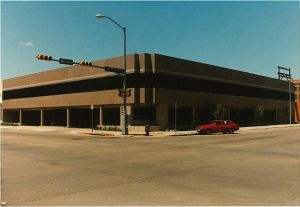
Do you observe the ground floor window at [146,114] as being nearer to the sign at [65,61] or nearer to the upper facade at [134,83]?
the upper facade at [134,83]

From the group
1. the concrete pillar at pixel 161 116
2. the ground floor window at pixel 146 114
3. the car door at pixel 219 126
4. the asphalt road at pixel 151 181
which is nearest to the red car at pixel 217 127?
the car door at pixel 219 126

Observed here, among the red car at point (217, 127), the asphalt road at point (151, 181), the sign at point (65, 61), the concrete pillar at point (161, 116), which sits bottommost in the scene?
the asphalt road at point (151, 181)

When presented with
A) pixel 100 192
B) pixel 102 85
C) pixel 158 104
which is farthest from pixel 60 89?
pixel 100 192

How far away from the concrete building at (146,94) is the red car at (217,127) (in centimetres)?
→ 372

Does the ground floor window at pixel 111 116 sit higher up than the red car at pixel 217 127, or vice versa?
the ground floor window at pixel 111 116

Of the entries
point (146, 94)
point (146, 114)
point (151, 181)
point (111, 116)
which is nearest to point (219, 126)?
point (146, 94)

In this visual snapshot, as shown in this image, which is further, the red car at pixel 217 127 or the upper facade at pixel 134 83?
the upper facade at pixel 134 83

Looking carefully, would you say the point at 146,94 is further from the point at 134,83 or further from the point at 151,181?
the point at 151,181

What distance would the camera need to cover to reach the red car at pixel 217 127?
39125 mm

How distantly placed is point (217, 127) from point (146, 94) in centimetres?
907

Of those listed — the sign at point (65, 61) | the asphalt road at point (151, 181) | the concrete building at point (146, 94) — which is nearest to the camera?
the asphalt road at point (151, 181)

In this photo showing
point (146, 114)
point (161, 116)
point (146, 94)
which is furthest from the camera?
point (146, 114)

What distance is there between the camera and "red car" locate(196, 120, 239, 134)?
128 ft

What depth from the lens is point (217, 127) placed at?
A: 130 ft
